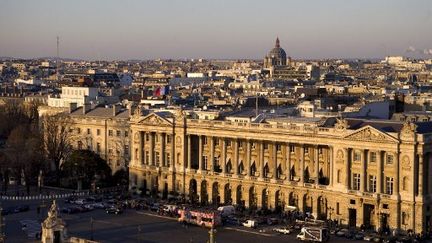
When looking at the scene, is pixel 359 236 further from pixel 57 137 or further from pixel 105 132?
pixel 57 137

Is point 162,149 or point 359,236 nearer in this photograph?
point 359,236

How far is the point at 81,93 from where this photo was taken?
6265 inches

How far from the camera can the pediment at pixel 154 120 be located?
345ft

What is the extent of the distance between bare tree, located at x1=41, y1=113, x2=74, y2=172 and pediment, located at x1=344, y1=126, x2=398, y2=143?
161 ft

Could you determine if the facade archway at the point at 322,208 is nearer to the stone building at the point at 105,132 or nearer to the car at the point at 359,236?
the car at the point at 359,236

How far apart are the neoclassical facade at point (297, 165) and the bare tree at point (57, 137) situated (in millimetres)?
14782

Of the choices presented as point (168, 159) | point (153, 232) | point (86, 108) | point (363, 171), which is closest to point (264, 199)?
point (363, 171)

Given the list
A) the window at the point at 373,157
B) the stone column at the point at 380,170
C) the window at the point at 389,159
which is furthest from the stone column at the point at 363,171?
the window at the point at 389,159

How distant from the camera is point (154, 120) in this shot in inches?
4181

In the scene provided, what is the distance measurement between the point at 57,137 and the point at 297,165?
44251mm

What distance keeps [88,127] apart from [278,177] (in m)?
40.0

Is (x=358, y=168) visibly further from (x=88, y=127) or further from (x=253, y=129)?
(x=88, y=127)

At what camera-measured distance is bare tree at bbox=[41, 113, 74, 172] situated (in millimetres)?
119812

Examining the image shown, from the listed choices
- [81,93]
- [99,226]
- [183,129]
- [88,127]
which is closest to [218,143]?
[183,129]
